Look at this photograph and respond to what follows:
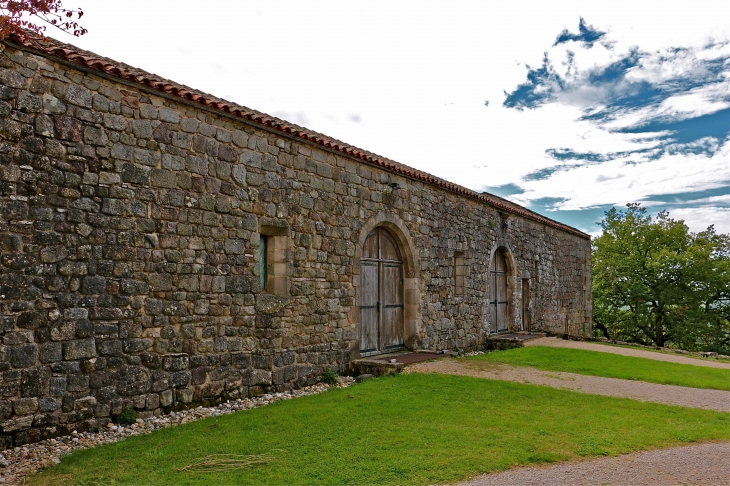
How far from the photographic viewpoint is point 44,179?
5.25m

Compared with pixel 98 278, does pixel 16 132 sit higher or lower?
Result: higher

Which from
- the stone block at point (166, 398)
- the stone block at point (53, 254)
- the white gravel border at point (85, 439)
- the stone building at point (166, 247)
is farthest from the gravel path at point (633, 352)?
the stone block at point (53, 254)

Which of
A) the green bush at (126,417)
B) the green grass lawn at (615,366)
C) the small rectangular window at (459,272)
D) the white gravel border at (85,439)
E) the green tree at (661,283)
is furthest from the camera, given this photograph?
the green tree at (661,283)

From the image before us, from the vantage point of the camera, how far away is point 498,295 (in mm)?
14711

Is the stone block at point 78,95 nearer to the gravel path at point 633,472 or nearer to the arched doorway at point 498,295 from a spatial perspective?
Answer: the gravel path at point 633,472

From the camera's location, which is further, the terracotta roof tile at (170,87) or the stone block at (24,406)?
the terracotta roof tile at (170,87)

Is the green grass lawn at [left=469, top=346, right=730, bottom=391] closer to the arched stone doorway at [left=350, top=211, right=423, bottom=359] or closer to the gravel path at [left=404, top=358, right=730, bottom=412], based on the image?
the gravel path at [left=404, top=358, right=730, bottom=412]

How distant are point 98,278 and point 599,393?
662 centimetres

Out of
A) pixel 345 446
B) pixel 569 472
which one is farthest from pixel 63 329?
pixel 569 472

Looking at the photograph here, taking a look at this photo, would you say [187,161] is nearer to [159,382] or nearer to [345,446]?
[159,382]

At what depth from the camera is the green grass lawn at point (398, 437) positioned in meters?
4.14

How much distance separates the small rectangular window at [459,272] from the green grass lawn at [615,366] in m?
1.82

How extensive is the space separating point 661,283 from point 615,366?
1562cm

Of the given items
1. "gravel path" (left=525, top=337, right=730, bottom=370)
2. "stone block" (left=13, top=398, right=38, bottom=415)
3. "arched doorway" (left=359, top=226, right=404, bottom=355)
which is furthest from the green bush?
"gravel path" (left=525, top=337, right=730, bottom=370)
